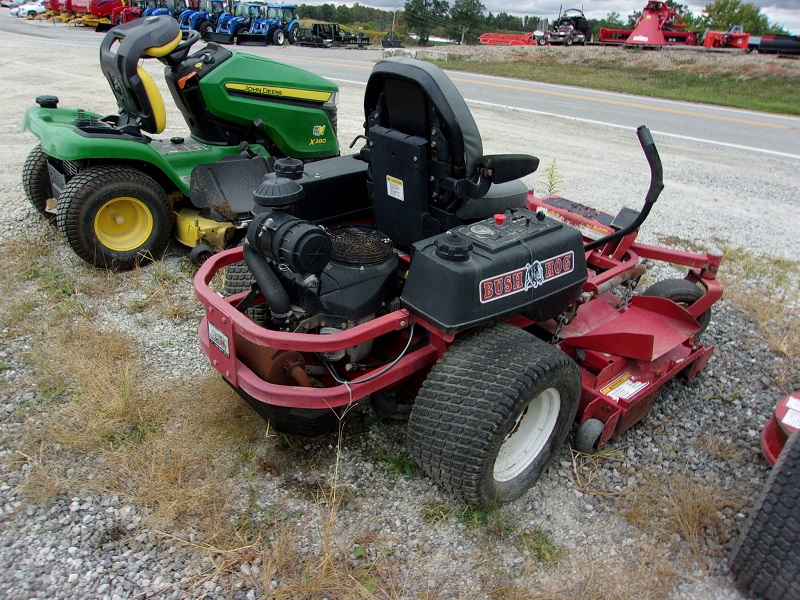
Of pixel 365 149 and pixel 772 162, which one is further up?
pixel 365 149

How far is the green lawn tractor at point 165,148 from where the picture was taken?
3865 millimetres

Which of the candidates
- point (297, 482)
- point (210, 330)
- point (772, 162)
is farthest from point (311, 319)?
point (772, 162)

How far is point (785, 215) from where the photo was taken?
246 inches

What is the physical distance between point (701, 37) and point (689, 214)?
22177mm

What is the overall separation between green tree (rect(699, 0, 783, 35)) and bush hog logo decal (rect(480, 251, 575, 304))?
44016 millimetres

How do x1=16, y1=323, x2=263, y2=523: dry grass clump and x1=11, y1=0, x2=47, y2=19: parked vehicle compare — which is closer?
x1=16, y1=323, x2=263, y2=523: dry grass clump

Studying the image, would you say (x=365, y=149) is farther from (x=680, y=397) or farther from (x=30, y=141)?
(x=30, y=141)

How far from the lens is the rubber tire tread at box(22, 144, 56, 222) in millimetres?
4453

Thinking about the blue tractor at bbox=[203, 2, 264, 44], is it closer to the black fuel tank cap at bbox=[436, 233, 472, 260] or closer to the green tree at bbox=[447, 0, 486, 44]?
the black fuel tank cap at bbox=[436, 233, 472, 260]

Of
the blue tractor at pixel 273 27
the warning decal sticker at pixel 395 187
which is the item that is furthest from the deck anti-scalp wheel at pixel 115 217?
the blue tractor at pixel 273 27

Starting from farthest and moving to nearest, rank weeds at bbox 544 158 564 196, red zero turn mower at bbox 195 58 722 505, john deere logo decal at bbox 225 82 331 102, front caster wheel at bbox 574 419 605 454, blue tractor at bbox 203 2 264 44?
blue tractor at bbox 203 2 264 44 → weeds at bbox 544 158 564 196 → john deere logo decal at bbox 225 82 331 102 → front caster wheel at bbox 574 419 605 454 → red zero turn mower at bbox 195 58 722 505

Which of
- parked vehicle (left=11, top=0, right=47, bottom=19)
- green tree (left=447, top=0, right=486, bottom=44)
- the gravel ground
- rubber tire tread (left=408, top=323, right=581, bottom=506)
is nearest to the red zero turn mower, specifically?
rubber tire tread (left=408, top=323, right=581, bottom=506)

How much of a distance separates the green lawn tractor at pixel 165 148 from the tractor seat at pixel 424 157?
4.95 feet

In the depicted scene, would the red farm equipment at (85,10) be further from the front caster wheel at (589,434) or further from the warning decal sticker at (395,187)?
the front caster wheel at (589,434)
